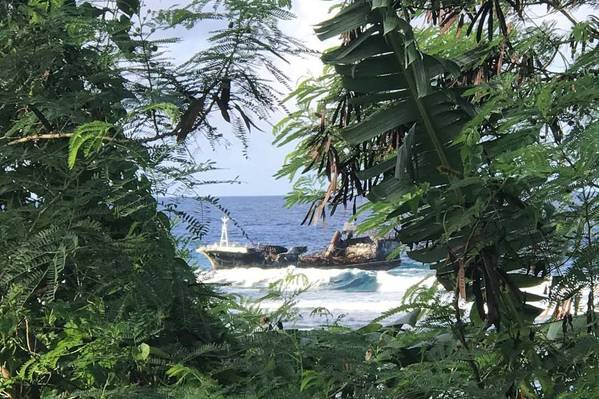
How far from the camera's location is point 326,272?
53.3 feet

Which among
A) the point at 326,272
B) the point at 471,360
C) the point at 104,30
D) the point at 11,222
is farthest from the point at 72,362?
the point at 326,272

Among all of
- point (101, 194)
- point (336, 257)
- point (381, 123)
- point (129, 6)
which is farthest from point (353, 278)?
point (101, 194)

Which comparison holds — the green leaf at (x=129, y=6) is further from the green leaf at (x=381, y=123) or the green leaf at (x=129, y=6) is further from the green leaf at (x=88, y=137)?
the green leaf at (x=381, y=123)

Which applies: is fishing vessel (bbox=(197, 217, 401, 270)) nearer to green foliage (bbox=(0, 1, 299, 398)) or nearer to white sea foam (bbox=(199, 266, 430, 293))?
white sea foam (bbox=(199, 266, 430, 293))

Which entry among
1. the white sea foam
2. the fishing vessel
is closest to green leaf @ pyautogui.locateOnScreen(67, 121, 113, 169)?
the white sea foam

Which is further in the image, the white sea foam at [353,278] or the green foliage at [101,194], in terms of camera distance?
the white sea foam at [353,278]

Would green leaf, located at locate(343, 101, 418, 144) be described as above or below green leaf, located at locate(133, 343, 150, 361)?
above

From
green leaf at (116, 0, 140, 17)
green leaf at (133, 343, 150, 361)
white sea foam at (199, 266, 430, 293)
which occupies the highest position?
green leaf at (116, 0, 140, 17)

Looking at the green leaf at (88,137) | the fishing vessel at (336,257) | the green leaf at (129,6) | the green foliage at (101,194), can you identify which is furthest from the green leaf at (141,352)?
the fishing vessel at (336,257)

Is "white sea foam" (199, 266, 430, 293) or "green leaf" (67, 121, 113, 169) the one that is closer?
"green leaf" (67, 121, 113, 169)

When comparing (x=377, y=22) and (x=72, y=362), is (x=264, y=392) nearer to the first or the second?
(x=72, y=362)

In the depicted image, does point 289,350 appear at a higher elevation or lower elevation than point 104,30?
lower

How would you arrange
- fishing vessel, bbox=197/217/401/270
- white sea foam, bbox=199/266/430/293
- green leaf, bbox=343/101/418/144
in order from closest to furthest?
green leaf, bbox=343/101/418/144
white sea foam, bbox=199/266/430/293
fishing vessel, bbox=197/217/401/270

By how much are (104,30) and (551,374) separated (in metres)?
1.02
